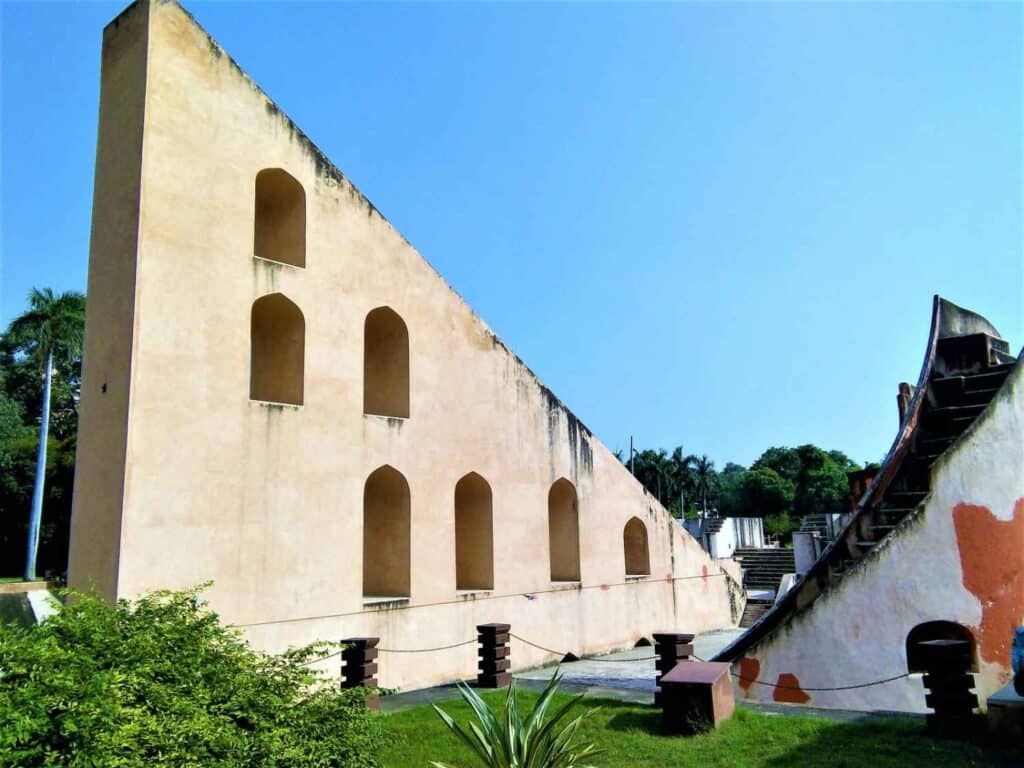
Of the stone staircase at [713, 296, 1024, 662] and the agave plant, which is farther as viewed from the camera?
the stone staircase at [713, 296, 1024, 662]

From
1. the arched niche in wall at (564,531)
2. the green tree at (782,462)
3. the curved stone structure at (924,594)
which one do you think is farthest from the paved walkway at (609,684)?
the green tree at (782,462)

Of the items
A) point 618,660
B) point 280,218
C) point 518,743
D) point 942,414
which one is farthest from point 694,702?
point 280,218

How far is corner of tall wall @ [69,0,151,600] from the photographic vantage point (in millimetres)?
→ 7771

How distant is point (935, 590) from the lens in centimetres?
784

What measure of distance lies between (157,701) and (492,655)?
18.4 ft

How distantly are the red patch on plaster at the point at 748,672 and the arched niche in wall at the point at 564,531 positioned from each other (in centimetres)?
489

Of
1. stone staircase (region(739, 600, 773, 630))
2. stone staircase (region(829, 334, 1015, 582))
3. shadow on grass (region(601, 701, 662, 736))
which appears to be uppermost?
stone staircase (region(829, 334, 1015, 582))

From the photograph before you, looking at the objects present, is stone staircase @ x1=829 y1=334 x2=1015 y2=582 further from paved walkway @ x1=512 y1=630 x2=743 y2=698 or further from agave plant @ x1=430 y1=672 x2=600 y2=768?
agave plant @ x1=430 y1=672 x2=600 y2=768

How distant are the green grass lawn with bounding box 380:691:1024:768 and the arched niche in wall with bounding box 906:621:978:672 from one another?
46.9 inches

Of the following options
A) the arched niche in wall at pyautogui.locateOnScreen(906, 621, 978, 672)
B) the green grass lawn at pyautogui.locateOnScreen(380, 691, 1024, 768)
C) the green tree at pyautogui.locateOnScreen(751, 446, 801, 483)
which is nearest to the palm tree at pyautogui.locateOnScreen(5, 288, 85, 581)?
the green grass lawn at pyautogui.locateOnScreen(380, 691, 1024, 768)

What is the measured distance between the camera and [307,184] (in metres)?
9.96

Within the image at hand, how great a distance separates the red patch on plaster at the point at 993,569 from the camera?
25.3 feet

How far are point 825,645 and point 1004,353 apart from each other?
581 cm

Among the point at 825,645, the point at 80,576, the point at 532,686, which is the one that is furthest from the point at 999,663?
the point at 80,576
